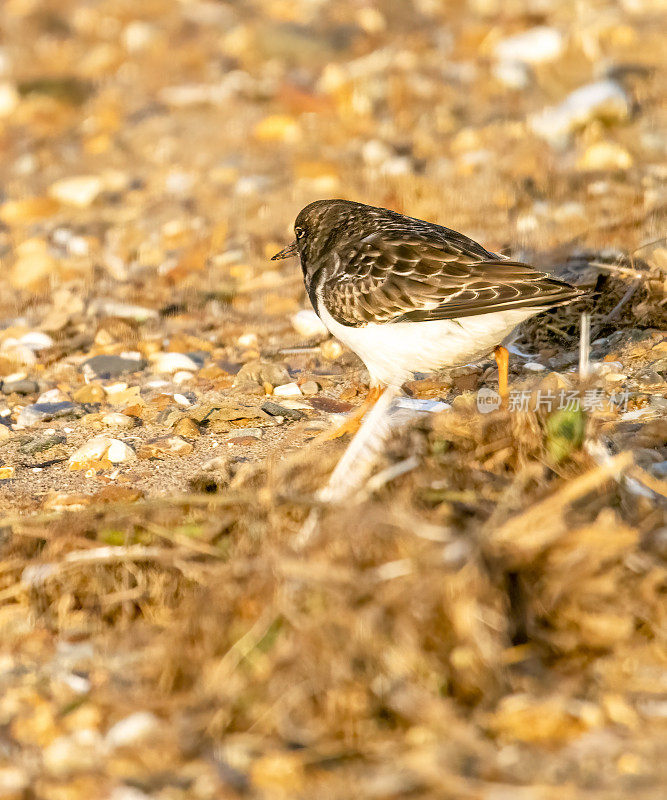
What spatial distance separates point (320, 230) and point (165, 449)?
1438 millimetres


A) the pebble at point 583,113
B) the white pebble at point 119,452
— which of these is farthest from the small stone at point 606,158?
the white pebble at point 119,452

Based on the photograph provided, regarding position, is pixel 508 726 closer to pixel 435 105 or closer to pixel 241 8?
pixel 435 105

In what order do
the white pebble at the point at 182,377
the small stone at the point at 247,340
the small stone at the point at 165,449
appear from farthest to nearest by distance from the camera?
the small stone at the point at 247,340
the white pebble at the point at 182,377
the small stone at the point at 165,449

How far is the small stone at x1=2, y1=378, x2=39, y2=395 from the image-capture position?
538cm

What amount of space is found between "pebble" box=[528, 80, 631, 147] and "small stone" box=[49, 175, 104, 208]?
334 centimetres

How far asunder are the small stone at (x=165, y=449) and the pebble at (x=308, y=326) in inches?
60.7

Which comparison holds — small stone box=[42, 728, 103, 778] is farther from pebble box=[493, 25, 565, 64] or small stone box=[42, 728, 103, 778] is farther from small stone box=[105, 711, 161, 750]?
pebble box=[493, 25, 565, 64]

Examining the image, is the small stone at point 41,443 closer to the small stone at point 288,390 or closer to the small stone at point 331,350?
the small stone at point 288,390

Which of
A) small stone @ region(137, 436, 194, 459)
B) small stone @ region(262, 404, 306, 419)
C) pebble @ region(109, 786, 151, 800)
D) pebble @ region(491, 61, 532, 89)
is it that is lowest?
small stone @ region(262, 404, 306, 419)

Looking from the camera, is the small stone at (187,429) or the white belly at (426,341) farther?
the small stone at (187,429)

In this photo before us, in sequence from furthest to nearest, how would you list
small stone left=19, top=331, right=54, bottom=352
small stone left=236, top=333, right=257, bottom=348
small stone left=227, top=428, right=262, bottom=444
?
small stone left=19, top=331, right=54, bottom=352 < small stone left=236, top=333, right=257, bottom=348 < small stone left=227, top=428, right=262, bottom=444

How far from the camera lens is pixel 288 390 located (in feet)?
16.7

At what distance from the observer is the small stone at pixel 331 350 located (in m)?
5.61

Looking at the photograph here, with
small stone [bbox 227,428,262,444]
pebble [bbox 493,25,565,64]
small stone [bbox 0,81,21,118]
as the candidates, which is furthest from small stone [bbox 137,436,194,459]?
small stone [bbox 0,81,21,118]
